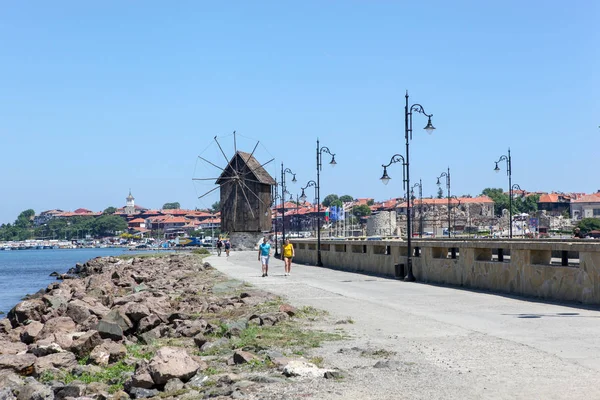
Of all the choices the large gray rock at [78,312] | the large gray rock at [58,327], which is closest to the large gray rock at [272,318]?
the large gray rock at [58,327]

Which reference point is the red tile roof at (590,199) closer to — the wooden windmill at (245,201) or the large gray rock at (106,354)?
the wooden windmill at (245,201)

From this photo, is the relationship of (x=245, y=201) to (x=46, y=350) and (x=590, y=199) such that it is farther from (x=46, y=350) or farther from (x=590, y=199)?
(x=590, y=199)

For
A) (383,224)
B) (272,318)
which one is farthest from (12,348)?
(383,224)

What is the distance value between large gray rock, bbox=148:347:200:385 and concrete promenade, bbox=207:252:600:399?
2322 mm

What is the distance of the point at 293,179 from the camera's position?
6194 cm

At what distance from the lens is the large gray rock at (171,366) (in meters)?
9.58

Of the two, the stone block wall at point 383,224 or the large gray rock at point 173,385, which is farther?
the stone block wall at point 383,224

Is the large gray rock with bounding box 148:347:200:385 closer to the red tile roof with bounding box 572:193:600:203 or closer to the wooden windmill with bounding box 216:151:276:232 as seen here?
the wooden windmill with bounding box 216:151:276:232

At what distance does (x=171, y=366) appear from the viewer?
975 cm

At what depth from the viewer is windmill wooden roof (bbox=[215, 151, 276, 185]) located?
292ft

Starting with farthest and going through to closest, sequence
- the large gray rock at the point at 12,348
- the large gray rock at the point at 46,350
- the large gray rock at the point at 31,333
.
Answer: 1. the large gray rock at the point at 31,333
2. the large gray rock at the point at 12,348
3. the large gray rock at the point at 46,350

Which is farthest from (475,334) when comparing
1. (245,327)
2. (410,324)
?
(245,327)

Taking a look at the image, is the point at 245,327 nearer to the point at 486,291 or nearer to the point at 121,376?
the point at 121,376

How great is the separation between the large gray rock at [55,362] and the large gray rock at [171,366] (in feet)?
8.14
